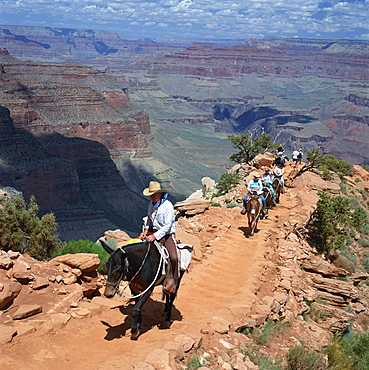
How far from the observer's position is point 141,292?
9938 millimetres

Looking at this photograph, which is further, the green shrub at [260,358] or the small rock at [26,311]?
the small rock at [26,311]

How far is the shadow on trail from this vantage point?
10034 mm

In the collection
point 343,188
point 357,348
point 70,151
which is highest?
point 343,188

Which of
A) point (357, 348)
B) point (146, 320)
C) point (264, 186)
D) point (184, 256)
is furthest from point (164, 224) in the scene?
point (264, 186)

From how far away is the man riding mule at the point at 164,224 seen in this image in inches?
405

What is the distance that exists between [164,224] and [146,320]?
245 centimetres

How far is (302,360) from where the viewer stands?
9.50 meters

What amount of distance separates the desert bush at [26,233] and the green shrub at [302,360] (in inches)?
406

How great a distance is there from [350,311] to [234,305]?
5225mm

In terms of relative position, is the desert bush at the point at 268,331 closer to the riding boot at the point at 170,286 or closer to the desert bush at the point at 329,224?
the riding boot at the point at 170,286

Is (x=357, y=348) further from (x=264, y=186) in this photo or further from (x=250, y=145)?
(x=250, y=145)

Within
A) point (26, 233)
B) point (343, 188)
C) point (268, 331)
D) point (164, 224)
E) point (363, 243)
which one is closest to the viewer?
point (164, 224)

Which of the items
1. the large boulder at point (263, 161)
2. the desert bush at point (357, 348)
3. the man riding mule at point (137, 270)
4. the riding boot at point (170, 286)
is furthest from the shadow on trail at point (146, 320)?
the large boulder at point (263, 161)

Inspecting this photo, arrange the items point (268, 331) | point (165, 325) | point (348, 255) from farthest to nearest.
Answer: point (348, 255) < point (268, 331) < point (165, 325)
